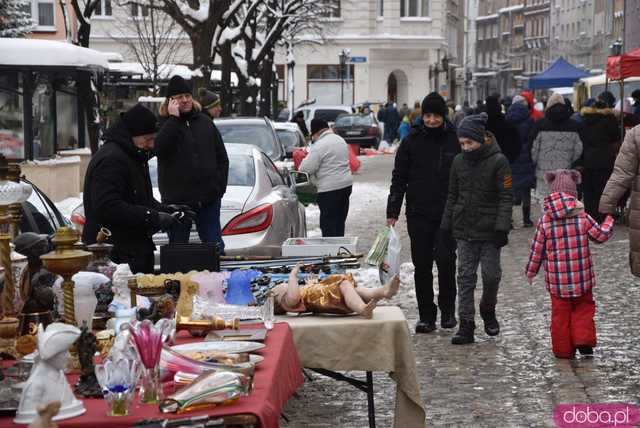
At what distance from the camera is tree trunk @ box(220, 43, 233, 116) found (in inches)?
1214

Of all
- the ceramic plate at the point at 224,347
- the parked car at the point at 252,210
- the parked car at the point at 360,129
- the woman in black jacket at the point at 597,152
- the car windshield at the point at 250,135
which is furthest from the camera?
the parked car at the point at 360,129

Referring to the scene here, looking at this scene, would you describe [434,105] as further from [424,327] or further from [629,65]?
[629,65]

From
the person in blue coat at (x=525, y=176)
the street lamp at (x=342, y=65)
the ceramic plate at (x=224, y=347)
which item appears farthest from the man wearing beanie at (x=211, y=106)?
the street lamp at (x=342, y=65)

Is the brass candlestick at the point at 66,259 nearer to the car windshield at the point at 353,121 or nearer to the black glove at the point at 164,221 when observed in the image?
the black glove at the point at 164,221

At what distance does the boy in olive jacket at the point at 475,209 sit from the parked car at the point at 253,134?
806cm

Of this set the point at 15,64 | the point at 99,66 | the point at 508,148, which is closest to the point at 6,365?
the point at 508,148

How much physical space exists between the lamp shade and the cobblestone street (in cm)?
286

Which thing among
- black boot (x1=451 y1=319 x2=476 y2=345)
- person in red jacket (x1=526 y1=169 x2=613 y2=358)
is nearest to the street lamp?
black boot (x1=451 y1=319 x2=476 y2=345)

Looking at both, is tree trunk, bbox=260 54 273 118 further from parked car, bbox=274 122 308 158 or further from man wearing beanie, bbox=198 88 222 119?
man wearing beanie, bbox=198 88 222 119

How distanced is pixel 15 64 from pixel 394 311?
1611cm

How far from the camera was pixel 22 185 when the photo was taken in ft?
16.5

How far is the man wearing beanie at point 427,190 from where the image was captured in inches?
396

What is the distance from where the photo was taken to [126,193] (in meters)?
7.84

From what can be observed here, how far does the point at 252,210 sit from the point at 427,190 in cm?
217
